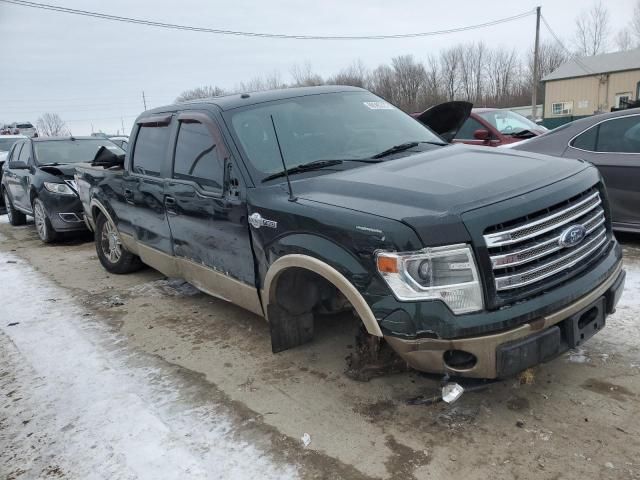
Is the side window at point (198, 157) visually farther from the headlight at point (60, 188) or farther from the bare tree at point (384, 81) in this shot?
the bare tree at point (384, 81)

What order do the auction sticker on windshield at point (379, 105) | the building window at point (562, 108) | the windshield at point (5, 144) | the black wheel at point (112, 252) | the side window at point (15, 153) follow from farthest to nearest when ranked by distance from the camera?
1. the building window at point (562, 108)
2. the windshield at point (5, 144)
3. the side window at point (15, 153)
4. the black wheel at point (112, 252)
5. the auction sticker on windshield at point (379, 105)

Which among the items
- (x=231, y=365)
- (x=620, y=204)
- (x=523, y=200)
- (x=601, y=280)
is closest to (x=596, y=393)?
(x=601, y=280)

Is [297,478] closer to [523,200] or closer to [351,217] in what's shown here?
[351,217]

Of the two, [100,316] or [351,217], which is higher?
[351,217]

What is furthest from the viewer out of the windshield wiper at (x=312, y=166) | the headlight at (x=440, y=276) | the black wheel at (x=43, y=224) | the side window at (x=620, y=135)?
the black wheel at (x=43, y=224)

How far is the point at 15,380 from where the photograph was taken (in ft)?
12.4

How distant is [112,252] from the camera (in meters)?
6.32

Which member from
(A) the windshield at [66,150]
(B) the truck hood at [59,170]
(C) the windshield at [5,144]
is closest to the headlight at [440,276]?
(B) the truck hood at [59,170]

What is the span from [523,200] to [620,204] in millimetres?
3718

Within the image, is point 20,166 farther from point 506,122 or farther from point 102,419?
point 506,122

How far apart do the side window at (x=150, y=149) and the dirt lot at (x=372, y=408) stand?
4.68 feet

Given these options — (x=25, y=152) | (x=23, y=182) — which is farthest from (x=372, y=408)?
(x=25, y=152)

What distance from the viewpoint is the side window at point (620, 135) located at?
564cm

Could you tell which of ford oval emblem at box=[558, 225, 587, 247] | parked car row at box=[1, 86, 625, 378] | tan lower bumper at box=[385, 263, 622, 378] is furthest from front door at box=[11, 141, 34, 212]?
ford oval emblem at box=[558, 225, 587, 247]
